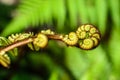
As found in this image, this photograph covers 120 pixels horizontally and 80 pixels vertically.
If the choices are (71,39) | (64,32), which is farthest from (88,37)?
(64,32)

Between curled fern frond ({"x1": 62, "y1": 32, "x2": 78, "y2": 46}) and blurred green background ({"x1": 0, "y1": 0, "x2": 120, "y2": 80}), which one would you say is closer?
curled fern frond ({"x1": 62, "y1": 32, "x2": 78, "y2": 46})

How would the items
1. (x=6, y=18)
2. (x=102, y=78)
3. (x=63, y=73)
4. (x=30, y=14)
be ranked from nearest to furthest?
(x=102, y=78) → (x=63, y=73) → (x=30, y=14) → (x=6, y=18)

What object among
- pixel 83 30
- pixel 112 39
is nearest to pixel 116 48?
pixel 112 39

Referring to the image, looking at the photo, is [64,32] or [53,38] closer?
[53,38]

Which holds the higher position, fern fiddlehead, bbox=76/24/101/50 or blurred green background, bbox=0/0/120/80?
fern fiddlehead, bbox=76/24/101/50

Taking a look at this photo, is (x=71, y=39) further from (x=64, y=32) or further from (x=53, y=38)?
(x=64, y=32)

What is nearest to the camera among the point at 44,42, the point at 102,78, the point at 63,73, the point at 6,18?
the point at 44,42

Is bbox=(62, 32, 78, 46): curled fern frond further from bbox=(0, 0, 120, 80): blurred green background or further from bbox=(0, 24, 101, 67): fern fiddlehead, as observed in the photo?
bbox=(0, 0, 120, 80): blurred green background

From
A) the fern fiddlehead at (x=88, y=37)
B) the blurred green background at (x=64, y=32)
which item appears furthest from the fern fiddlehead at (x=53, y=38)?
the blurred green background at (x=64, y=32)

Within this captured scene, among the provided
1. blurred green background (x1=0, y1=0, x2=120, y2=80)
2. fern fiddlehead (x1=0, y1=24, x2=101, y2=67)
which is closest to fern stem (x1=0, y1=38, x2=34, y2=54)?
fern fiddlehead (x1=0, y1=24, x2=101, y2=67)

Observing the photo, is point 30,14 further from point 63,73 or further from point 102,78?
point 102,78

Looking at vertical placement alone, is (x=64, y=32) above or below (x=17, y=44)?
below
